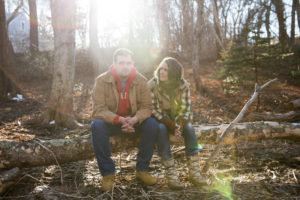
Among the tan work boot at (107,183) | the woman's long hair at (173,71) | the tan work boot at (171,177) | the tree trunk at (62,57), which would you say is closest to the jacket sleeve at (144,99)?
the woman's long hair at (173,71)

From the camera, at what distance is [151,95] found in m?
3.12

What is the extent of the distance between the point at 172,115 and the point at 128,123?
0.68 meters

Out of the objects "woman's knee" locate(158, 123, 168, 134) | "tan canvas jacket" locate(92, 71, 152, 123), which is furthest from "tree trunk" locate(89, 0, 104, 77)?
"woman's knee" locate(158, 123, 168, 134)

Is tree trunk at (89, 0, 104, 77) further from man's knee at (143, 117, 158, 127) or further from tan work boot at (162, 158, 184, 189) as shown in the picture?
tan work boot at (162, 158, 184, 189)

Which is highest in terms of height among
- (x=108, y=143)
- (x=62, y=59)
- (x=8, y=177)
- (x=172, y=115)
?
(x=62, y=59)

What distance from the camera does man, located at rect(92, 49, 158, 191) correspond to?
2.69 metres

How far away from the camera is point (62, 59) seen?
209 inches

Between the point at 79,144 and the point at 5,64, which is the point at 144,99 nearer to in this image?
the point at 79,144

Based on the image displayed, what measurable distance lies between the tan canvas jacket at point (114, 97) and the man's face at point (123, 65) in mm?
131

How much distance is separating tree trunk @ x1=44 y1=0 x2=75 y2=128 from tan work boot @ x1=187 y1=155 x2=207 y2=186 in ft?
11.6

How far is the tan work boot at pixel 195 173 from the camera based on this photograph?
2.75 metres

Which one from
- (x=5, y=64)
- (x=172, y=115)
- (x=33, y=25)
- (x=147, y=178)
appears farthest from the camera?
(x=33, y=25)

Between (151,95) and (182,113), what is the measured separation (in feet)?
1.59

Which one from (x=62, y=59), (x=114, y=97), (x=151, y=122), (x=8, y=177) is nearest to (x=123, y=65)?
(x=114, y=97)
